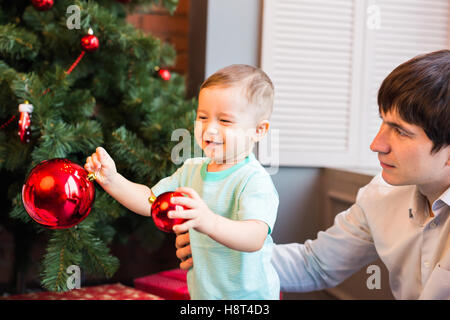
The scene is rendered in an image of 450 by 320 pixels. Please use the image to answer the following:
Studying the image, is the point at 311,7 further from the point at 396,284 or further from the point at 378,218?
the point at 396,284

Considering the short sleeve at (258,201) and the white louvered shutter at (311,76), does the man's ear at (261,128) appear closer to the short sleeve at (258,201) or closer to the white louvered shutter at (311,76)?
the short sleeve at (258,201)

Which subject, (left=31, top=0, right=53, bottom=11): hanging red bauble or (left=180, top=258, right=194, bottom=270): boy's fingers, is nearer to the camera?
(left=180, top=258, right=194, bottom=270): boy's fingers

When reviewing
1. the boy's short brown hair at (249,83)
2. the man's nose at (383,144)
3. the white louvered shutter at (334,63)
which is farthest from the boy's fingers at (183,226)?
the white louvered shutter at (334,63)

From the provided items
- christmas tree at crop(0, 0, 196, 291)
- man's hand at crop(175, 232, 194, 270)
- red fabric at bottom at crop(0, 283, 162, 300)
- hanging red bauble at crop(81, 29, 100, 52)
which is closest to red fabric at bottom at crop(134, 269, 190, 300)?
red fabric at bottom at crop(0, 283, 162, 300)

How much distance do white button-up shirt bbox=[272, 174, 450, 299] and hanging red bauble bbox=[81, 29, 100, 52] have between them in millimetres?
706

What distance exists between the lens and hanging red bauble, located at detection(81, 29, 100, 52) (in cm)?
127

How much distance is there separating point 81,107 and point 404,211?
0.84 m

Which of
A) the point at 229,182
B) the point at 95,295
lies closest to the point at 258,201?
the point at 229,182

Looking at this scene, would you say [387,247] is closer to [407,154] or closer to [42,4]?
[407,154]

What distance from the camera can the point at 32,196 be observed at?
24.4 inches

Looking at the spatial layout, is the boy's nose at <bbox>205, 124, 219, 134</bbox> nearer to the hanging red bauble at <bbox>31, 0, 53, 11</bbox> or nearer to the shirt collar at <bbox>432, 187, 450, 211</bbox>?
the shirt collar at <bbox>432, 187, 450, 211</bbox>

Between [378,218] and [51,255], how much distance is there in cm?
76

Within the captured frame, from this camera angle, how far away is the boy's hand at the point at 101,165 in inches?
29.4

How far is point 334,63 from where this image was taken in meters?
1.88
